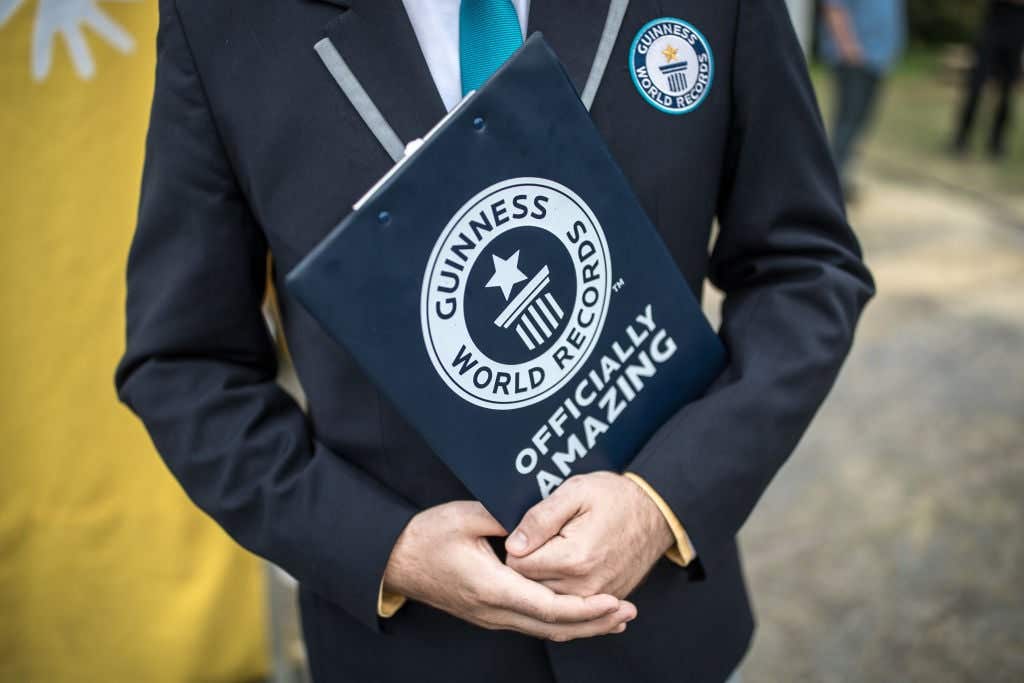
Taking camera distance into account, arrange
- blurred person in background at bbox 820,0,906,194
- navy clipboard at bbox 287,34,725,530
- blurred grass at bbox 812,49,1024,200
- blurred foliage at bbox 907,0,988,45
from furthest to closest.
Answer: blurred foliage at bbox 907,0,988,45 → blurred grass at bbox 812,49,1024,200 → blurred person in background at bbox 820,0,906,194 → navy clipboard at bbox 287,34,725,530

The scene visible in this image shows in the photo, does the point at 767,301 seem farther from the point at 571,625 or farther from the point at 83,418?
the point at 83,418

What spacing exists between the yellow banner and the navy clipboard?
1007mm

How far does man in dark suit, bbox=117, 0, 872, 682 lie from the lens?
918 millimetres

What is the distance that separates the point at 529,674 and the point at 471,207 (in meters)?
0.60

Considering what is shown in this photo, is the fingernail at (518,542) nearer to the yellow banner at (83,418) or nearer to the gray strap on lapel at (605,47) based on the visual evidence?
the gray strap on lapel at (605,47)

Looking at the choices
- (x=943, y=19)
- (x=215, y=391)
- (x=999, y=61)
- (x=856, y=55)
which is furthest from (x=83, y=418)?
(x=943, y=19)

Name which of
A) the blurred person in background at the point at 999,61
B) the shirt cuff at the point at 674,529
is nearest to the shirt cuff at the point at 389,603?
the shirt cuff at the point at 674,529

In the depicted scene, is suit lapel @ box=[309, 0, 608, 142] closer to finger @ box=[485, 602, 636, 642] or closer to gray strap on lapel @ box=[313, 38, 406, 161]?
gray strap on lapel @ box=[313, 38, 406, 161]

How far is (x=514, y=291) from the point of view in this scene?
2.75 ft

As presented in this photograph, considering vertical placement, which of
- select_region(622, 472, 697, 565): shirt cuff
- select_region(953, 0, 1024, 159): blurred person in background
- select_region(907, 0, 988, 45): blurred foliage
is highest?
select_region(622, 472, 697, 565): shirt cuff

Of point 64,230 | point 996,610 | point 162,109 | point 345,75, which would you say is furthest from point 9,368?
point 996,610

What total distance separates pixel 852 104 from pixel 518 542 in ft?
17.5

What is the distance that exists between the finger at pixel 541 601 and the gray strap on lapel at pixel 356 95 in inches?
18.1

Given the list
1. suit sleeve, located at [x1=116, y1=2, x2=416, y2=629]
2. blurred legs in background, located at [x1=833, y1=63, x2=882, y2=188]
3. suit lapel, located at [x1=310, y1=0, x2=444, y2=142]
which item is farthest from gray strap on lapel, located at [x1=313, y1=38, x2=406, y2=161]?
blurred legs in background, located at [x1=833, y1=63, x2=882, y2=188]
